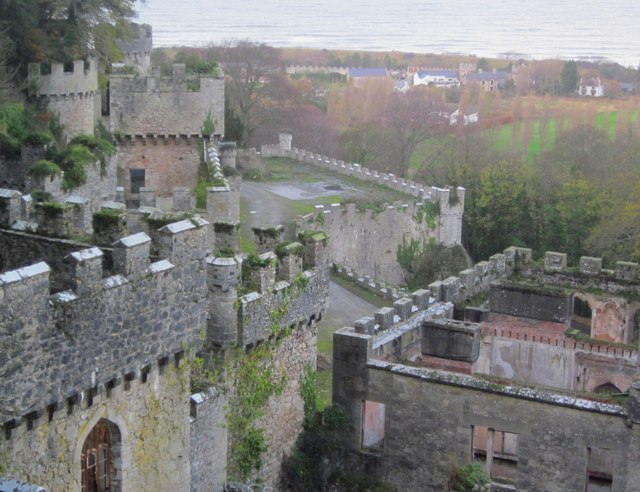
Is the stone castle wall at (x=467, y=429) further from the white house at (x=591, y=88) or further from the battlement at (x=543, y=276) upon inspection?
the white house at (x=591, y=88)

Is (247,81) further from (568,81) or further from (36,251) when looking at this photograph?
(36,251)

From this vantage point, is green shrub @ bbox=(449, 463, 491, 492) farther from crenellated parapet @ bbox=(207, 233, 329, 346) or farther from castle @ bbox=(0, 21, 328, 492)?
crenellated parapet @ bbox=(207, 233, 329, 346)

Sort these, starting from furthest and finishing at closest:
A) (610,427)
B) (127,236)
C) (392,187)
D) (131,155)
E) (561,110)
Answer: (561,110)
(392,187)
(131,155)
(610,427)
(127,236)

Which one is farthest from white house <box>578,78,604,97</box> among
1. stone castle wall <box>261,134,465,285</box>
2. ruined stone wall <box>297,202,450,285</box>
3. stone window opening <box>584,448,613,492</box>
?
stone window opening <box>584,448,613,492</box>

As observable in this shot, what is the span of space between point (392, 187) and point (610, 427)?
3575 centimetres

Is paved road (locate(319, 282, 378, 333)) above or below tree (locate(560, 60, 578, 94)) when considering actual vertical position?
below

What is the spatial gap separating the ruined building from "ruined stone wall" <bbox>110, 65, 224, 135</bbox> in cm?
1224

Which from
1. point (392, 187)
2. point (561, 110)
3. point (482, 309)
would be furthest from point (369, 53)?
point (482, 309)

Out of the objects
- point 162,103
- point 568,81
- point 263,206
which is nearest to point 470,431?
point 162,103

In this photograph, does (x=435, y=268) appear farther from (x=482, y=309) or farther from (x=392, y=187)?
(x=482, y=309)

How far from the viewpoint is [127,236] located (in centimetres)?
1361

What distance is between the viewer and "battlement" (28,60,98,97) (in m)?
35.1

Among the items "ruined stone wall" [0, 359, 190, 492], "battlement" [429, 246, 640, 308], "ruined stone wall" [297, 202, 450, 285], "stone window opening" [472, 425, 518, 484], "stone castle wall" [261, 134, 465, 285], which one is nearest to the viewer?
"ruined stone wall" [0, 359, 190, 492]

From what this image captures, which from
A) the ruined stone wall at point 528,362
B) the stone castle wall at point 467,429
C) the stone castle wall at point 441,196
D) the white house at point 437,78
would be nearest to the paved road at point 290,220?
the ruined stone wall at point 528,362
